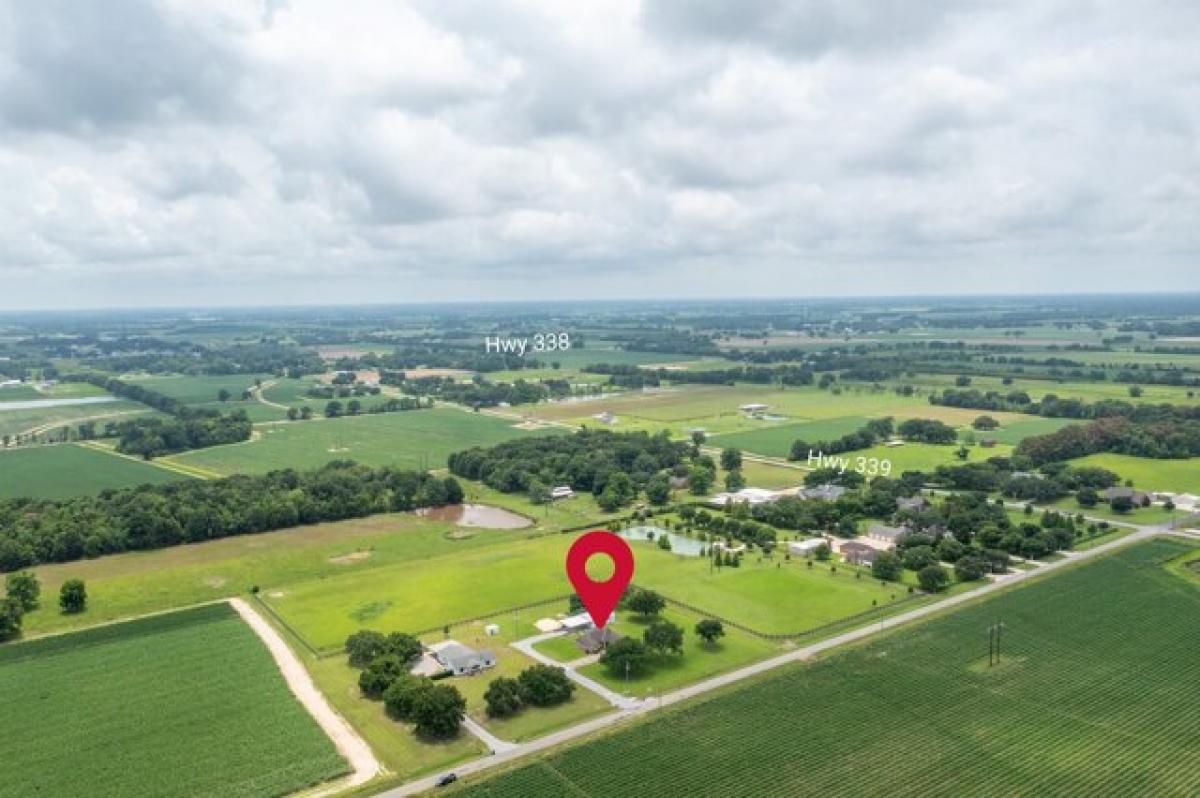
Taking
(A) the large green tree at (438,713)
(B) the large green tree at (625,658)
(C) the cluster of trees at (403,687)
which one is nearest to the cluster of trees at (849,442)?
(B) the large green tree at (625,658)

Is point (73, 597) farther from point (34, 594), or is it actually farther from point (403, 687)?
point (403, 687)

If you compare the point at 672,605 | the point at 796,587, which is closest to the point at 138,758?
the point at 672,605

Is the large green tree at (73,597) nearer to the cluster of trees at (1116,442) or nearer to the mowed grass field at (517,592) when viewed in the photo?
the mowed grass field at (517,592)

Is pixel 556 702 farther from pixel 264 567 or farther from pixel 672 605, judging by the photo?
pixel 264 567

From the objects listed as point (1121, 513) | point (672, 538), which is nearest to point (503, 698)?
point (672, 538)

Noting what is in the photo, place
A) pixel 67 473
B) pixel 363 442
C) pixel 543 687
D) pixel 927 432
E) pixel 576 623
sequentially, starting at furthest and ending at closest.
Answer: pixel 363 442
pixel 927 432
pixel 67 473
pixel 576 623
pixel 543 687

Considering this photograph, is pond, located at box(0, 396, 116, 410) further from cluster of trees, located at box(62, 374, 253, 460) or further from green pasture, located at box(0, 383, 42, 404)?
cluster of trees, located at box(62, 374, 253, 460)
